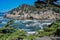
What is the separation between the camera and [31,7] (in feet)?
91.8

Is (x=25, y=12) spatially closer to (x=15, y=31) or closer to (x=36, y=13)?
(x=36, y=13)

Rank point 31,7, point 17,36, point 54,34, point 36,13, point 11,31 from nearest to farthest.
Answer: point 17,36, point 11,31, point 54,34, point 31,7, point 36,13

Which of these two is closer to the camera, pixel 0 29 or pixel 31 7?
pixel 0 29

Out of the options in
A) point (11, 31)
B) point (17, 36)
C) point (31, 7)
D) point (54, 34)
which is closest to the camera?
point (17, 36)

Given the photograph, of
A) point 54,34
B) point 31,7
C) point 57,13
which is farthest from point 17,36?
point 57,13

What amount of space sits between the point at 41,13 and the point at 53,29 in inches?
984

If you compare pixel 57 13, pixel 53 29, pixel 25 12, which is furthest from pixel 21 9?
pixel 53 29

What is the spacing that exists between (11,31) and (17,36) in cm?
39

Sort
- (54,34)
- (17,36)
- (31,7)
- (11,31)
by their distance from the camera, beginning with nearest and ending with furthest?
1. (17,36)
2. (11,31)
3. (54,34)
4. (31,7)

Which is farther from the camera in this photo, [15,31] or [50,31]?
[50,31]

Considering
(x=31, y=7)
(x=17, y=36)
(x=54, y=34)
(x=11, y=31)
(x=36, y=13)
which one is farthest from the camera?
(x=36, y=13)

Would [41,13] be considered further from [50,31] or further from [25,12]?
[50,31]

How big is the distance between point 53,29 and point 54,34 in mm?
239

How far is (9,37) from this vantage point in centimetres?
488
